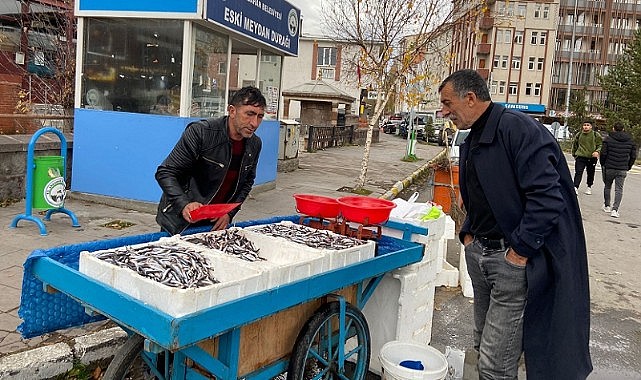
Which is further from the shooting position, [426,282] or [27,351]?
[426,282]

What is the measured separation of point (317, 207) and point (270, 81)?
8073mm

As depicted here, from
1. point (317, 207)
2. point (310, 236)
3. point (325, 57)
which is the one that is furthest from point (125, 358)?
point (325, 57)

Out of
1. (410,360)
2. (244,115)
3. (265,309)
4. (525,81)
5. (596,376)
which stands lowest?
(596,376)

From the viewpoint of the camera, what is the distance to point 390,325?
440 centimetres

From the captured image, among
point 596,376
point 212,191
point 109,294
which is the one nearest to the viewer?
point 109,294

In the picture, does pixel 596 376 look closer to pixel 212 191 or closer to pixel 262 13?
pixel 212 191

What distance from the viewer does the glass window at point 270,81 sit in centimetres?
1141

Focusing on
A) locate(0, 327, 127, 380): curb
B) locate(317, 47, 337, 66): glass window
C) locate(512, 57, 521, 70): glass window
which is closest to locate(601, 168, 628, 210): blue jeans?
locate(0, 327, 127, 380): curb

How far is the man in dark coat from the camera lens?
296 cm

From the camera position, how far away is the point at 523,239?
115 inches

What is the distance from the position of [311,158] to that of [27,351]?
1737 centimetres

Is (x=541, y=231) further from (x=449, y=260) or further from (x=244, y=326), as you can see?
(x=449, y=260)

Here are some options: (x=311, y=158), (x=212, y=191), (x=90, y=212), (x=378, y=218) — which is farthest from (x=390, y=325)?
(x=311, y=158)

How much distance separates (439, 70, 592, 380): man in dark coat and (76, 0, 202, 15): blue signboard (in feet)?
19.4
